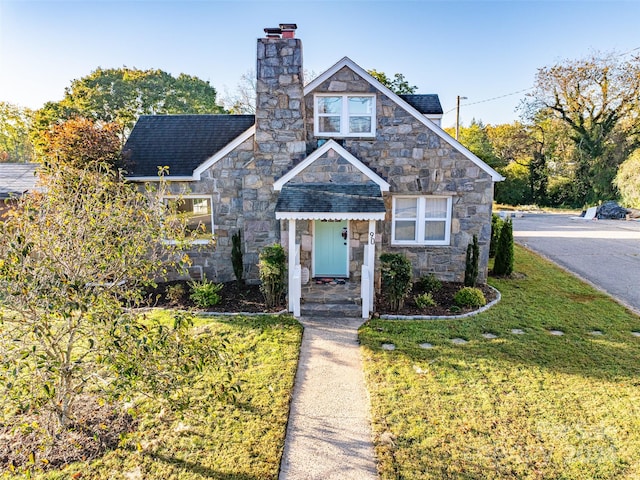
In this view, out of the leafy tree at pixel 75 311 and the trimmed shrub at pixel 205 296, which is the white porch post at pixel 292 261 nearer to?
the trimmed shrub at pixel 205 296

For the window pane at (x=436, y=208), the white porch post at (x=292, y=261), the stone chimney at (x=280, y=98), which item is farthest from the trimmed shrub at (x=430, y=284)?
the stone chimney at (x=280, y=98)

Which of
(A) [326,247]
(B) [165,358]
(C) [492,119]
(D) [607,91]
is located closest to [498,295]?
(A) [326,247]

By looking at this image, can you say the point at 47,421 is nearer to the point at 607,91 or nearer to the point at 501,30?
the point at 501,30

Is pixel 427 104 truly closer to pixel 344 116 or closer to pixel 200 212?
pixel 344 116

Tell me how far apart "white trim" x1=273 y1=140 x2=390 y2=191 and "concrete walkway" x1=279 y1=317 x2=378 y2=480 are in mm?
4351

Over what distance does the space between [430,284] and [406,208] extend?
2.57 m

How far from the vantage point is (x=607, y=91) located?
1345 inches

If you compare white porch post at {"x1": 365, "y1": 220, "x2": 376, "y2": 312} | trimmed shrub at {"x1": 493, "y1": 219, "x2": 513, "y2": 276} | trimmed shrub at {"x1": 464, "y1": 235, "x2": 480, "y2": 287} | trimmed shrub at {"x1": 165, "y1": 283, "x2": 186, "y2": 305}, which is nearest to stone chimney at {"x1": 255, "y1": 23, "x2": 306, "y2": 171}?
white porch post at {"x1": 365, "y1": 220, "x2": 376, "y2": 312}

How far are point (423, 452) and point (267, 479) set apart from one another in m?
1.99

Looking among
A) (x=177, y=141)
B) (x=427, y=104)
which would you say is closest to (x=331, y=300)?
(x=427, y=104)

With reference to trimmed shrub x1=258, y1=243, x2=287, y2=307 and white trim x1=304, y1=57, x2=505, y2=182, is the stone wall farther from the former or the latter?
trimmed shrub x1=258, y1=243, x2=287, y2=307

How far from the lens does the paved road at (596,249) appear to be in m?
12.1

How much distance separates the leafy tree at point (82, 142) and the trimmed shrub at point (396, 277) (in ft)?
27.8

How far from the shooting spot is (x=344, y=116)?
1118 cm
